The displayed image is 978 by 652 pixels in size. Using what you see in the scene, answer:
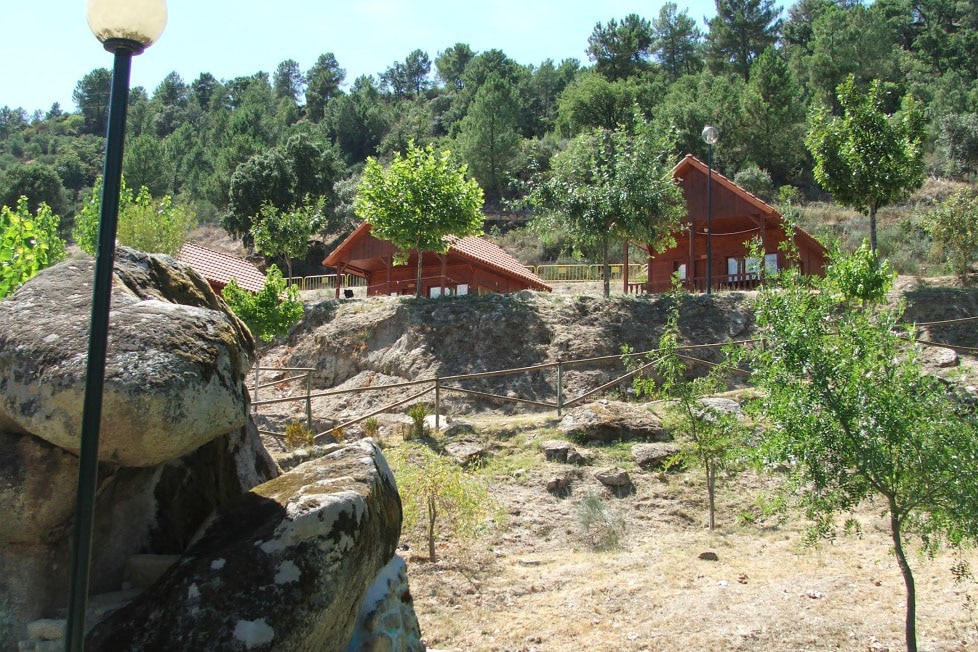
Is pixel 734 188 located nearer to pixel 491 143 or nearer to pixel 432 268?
pixel 432 268

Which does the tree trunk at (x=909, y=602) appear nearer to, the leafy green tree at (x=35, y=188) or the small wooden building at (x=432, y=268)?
the small wooden building at (x=432, y=268)

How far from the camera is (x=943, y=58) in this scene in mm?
69812

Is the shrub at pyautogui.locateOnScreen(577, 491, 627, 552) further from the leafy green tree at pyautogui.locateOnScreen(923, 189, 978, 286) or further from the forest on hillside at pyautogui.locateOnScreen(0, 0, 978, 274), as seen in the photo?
the forest on hillside at pyautogui.locateOnScreen(0, 0, 978, 274)

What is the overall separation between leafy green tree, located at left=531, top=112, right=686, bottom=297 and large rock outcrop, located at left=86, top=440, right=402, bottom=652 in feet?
68.2

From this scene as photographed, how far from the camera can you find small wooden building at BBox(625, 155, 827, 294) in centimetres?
2952

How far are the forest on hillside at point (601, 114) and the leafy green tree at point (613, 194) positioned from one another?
12.1 metres

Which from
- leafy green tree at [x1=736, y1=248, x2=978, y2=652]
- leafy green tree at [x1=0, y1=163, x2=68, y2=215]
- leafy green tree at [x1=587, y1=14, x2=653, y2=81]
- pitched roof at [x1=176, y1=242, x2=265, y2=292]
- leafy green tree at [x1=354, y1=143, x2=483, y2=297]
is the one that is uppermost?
leafy green tree at [x1=587, y1=14, x2=653, y2=81]

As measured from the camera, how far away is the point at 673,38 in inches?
3393

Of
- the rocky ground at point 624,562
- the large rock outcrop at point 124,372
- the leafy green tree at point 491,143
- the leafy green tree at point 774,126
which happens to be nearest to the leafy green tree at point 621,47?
the leafy green tree at point 491,143

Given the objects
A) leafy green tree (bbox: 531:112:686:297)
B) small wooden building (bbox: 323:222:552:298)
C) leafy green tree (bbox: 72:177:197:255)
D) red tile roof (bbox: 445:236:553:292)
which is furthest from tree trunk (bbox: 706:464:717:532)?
red tile roof (bbox: 445:236:553:292)

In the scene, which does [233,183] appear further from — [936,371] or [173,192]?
[936,371]

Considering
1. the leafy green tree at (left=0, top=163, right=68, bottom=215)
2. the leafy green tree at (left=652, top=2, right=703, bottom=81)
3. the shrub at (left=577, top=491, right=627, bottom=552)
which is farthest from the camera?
the leafy green tree at (left=652, top=2, right=703, bottom=81)

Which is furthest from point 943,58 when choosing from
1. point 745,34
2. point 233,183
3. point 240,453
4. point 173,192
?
point 240,453

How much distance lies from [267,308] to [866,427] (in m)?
18.0
